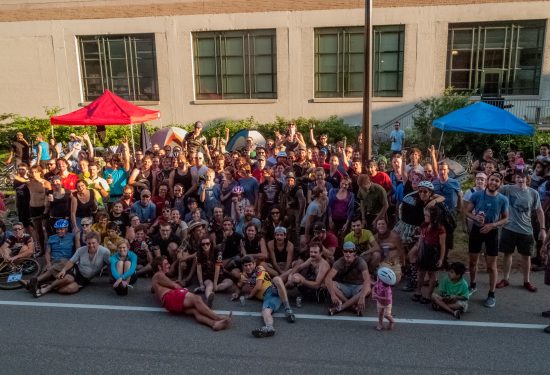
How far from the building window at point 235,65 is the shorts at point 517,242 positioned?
46.9 ft

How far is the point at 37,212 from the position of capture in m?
8.93

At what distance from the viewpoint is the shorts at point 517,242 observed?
6.72m

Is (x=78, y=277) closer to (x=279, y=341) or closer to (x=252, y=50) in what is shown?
(x=279, y=341)

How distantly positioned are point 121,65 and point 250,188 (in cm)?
1430

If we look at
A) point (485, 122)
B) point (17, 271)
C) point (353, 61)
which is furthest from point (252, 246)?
point (353, 61)

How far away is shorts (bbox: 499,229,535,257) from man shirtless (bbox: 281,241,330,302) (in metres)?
2.60

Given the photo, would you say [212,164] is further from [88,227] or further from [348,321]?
[348,321]

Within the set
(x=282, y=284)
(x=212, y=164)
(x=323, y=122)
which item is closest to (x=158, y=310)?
(x=282, y=284)

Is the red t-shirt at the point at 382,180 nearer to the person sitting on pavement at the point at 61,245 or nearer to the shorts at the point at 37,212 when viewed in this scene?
the person sitting on pavement at the point at 61,245

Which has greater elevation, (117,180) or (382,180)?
(382,180)

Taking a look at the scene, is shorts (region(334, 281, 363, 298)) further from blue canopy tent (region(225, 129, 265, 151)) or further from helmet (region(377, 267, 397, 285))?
blue canopy tent (region(225, 129, 265, 151))

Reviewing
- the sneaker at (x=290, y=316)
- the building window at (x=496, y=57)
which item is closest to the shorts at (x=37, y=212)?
the sneaker at (x=290, y=316)

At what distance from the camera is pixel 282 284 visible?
6.45m

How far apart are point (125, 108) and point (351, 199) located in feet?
23.6
